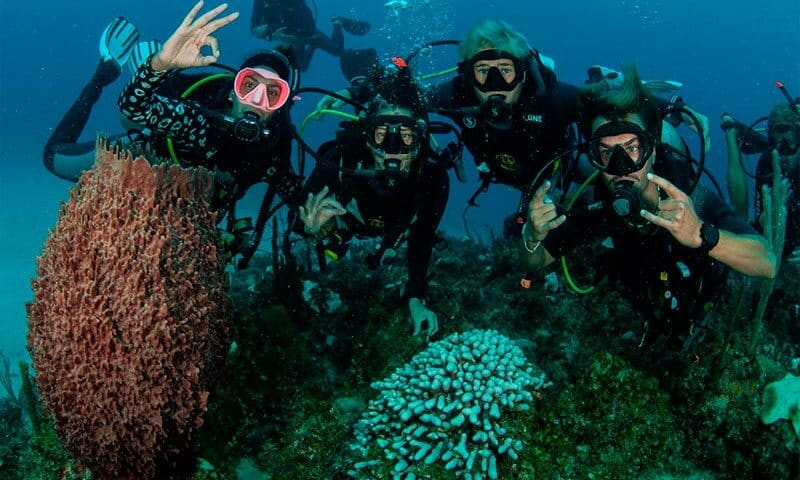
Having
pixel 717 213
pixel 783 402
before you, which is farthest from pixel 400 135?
pixel 783 402

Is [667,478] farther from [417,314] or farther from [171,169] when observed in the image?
[171,169]

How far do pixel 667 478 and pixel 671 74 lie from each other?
3455 inches

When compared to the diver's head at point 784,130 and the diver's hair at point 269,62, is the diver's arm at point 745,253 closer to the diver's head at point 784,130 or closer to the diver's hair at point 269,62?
the diver's head at point 784,130

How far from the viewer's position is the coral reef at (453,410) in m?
3.36

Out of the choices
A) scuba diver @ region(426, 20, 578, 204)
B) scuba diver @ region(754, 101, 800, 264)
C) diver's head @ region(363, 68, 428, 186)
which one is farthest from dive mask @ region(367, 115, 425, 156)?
scuba diver @ region(754, 101, 800, 264)

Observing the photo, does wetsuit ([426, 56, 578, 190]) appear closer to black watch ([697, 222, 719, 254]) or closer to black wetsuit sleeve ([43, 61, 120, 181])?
black watch ([697, 222, 719, 254])

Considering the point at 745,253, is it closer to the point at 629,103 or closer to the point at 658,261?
the point at 658,261

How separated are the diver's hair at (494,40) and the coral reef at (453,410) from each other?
140 inches

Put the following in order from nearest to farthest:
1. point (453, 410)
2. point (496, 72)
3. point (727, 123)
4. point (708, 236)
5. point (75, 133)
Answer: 1. point (708, 236)
2. point (453, 410)
3. point (496, 72)
4. point (727, 123)
5. point (75, 133)

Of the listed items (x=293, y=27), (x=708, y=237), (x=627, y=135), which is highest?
(x=293, y=27)

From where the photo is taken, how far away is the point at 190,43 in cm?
421

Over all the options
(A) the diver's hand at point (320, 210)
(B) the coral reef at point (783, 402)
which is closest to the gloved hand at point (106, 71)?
(A) the diver's hand at point (320, 210)

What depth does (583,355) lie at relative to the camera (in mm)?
4758

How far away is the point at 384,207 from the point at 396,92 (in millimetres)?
1299
